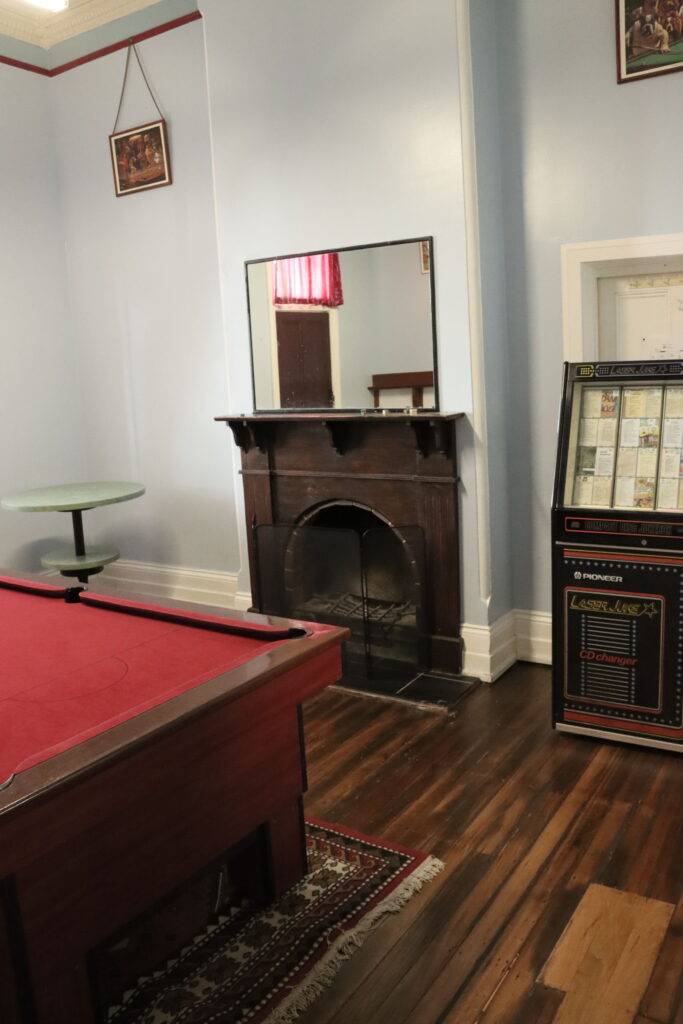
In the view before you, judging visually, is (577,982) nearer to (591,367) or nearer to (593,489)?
(593,489)

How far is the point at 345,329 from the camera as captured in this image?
Answer: 401 centimetres

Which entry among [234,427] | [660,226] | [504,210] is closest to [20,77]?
[234,427]

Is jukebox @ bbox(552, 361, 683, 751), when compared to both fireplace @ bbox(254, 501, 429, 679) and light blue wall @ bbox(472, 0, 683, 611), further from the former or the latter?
fireplace @ bbox(254, 501, 429, 679)

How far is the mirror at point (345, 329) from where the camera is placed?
381 cm

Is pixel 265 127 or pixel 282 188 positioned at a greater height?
pixel 265 127

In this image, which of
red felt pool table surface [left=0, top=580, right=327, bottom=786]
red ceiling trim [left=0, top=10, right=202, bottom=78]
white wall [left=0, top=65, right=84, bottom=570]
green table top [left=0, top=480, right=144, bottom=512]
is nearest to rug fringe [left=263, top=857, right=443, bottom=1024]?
red felt pool table surface [left=0, top=580, right=327, bottom=786]

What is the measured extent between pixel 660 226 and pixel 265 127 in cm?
185

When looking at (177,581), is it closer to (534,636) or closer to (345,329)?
(345,329)

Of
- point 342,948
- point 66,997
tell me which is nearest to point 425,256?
point 342,948

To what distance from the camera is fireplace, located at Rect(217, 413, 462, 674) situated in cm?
389

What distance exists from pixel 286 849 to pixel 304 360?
95.7 inches

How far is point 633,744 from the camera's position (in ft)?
10.5

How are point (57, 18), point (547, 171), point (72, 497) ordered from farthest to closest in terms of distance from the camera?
1. point (57, 18)
2. point (72, 497)
3. point (547, 171)

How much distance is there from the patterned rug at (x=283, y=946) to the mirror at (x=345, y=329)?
6.59 ft
